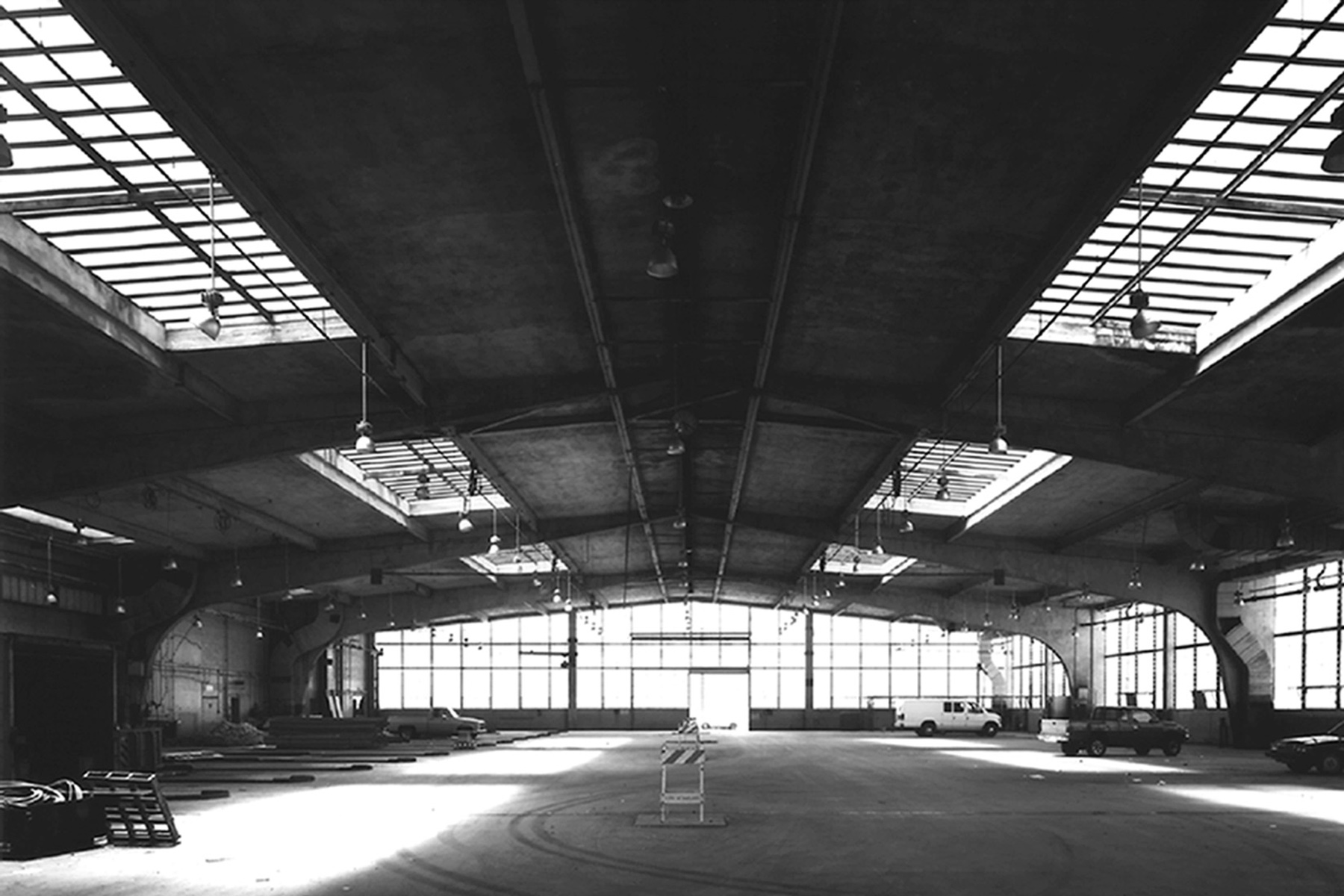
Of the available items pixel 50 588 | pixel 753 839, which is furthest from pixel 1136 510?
pixel 50 588

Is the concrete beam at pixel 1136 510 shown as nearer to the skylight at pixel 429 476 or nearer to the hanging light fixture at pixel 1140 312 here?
the hanging light fixture at pixel 1140 312

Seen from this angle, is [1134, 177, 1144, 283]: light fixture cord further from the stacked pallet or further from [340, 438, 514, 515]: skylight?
the stacked pallet

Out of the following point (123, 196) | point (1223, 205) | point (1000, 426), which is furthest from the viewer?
point (1000, 426)

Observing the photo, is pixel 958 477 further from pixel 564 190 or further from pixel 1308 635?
pixel 564 190

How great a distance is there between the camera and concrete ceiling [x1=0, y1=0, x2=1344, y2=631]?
1171 cm

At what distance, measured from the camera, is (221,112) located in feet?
41.4

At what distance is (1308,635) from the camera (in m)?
38.7

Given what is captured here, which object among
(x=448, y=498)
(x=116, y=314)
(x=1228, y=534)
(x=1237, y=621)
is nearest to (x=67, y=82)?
(x=116, y=314)

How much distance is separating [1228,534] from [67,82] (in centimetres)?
2832

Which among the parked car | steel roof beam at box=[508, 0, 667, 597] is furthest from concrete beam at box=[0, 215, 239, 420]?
the parked car

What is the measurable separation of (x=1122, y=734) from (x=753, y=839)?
2552 centimetres

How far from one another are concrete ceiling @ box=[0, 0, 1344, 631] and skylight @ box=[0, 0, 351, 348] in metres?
0.72

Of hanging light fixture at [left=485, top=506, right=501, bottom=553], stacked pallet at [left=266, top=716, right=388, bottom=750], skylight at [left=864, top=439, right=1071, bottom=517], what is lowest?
stacked pallet at [left=266, top=716, right=388, bottom=750]

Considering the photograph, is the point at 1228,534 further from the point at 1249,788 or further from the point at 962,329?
the point at 962,329
